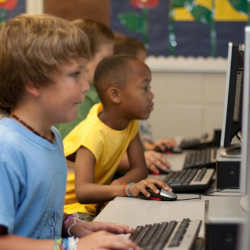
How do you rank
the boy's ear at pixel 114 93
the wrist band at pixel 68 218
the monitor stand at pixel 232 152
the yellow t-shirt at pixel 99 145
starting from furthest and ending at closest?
the boy's ear at pixel 114 93
the yellow t-shirt at pixel 99 145
the monitor stand at pixel 232 152
the wrist band at pixel 68 218

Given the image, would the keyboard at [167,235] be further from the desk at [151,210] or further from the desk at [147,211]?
the desk at [147,211]

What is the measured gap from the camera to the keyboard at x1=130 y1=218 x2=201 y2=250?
130 centimetres

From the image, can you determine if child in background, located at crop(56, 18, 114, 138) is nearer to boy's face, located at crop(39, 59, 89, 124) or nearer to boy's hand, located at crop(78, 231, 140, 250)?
boy's face, located at crop(39, 59, 89, 124)

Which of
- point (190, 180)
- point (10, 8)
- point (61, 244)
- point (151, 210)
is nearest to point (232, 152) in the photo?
point (190, 180)

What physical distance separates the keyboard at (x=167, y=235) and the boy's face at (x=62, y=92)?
1.12 ft

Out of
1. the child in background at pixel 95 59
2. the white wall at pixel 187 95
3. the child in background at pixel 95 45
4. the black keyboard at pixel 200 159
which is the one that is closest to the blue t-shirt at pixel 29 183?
the child in background at pixel 95 59

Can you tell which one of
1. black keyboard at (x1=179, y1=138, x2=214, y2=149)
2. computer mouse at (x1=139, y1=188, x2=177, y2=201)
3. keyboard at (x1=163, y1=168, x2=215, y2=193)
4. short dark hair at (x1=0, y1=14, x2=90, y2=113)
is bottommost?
black keyboard at (x1=179, y1=138, x2=214, y2=149)

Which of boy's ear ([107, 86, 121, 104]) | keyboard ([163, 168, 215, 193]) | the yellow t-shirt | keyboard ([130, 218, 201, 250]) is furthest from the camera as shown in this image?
boy's ear ([107, 86, 121, 104])

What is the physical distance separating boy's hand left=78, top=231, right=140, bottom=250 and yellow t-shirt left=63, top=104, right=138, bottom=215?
34.1 inches

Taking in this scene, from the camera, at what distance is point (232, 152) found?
1949 mm

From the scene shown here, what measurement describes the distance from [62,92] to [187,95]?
2.75 m

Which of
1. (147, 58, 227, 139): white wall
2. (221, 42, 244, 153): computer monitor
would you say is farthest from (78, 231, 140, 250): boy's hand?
(147, 58, 227, 139): white wall

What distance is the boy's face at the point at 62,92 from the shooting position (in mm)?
1399

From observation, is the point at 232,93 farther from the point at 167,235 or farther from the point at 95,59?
the point at 95,59
